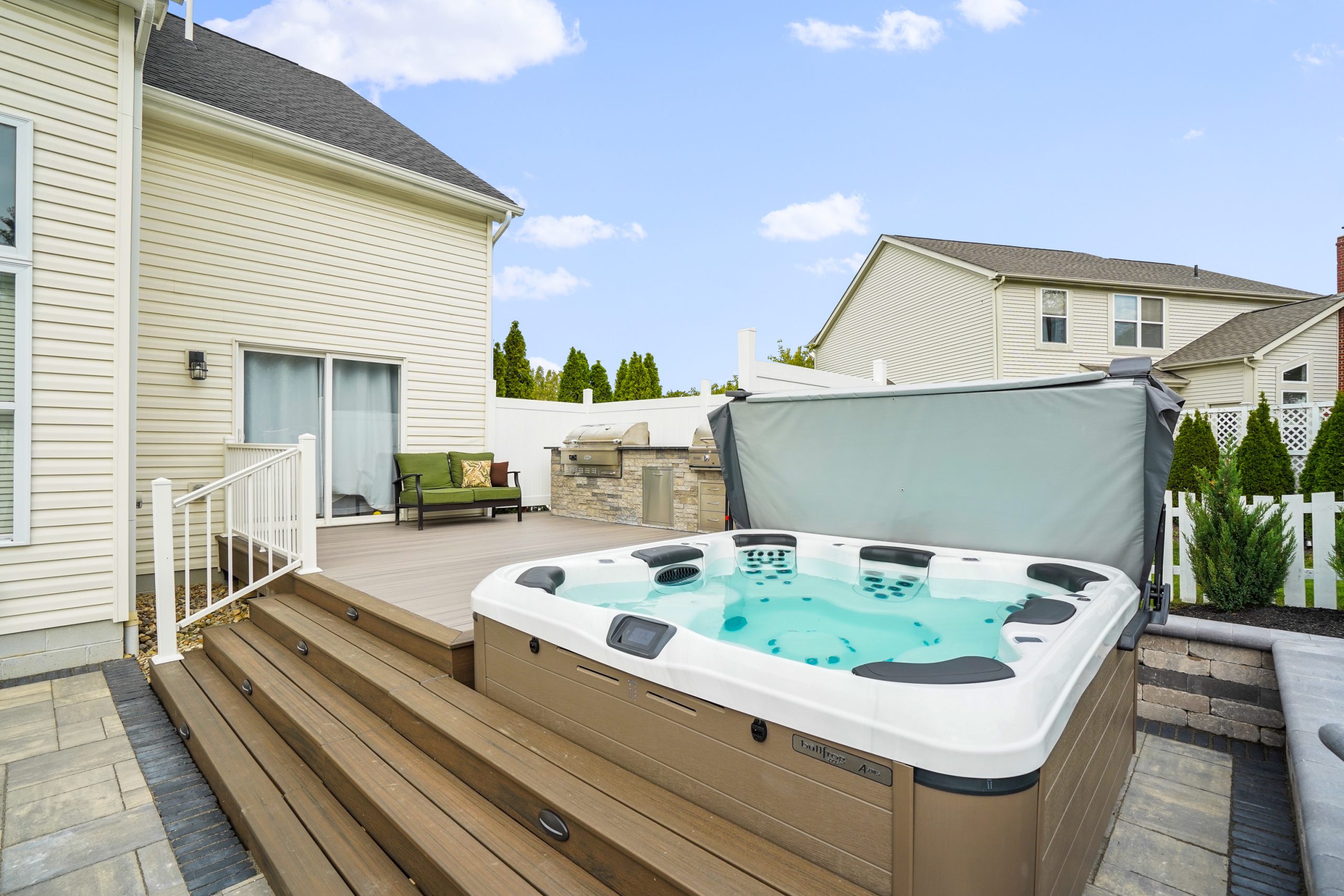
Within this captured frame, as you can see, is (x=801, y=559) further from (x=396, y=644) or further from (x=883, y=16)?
(x=883, y=16)

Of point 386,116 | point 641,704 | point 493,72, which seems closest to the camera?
point 641,704

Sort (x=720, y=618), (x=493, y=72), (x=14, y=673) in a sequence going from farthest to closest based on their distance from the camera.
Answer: (x=493, y=72) → (x=14, y=673) → (x=720, y=618)

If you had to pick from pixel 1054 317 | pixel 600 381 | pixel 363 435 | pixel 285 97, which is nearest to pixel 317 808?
pixel 363 435

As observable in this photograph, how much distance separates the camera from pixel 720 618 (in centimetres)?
319

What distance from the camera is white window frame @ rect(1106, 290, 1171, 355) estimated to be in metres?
11.9

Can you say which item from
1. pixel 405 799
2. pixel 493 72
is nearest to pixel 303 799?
pixel 405 799

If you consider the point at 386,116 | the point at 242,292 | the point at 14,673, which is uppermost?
the point at 386,116

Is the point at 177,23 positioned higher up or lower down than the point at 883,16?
lower down

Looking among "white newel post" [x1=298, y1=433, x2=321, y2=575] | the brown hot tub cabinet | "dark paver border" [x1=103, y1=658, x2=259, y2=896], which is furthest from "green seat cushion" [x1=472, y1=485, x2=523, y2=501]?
the brown hot tub cabinet

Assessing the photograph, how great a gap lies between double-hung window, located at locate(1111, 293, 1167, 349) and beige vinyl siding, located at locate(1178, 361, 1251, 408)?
2.75 feet

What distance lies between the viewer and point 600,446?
7.00m

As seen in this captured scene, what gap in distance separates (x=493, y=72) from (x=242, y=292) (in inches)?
387

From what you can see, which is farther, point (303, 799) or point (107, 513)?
point (107, 513)

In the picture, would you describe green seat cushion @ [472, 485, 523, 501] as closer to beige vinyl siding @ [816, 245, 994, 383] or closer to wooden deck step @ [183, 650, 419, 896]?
wooden deck step @ [183, 650, 419, 896]
